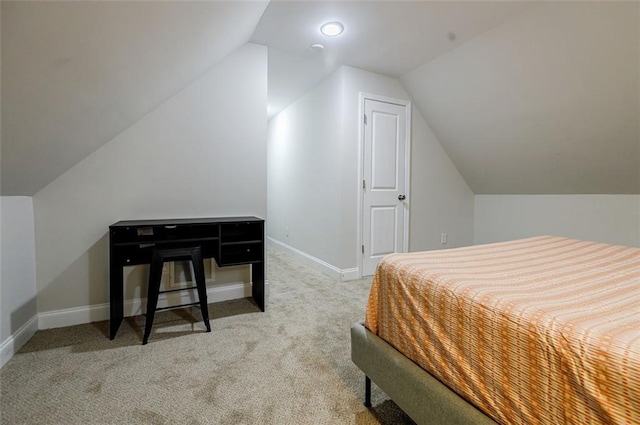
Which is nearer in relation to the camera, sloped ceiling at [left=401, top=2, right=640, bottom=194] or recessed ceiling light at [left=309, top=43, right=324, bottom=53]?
sloped ceiling at [left=401, top=2, right=640, bottom=194]

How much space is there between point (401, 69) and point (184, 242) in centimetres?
288

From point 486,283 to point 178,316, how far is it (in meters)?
2.21

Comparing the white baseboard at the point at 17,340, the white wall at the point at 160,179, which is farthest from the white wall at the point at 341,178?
the white baseboard at the point at 17,340

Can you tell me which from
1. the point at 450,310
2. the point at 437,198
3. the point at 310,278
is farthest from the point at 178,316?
the point at 437,198

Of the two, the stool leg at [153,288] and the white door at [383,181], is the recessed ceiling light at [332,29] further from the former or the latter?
the stool leg at [153,288]

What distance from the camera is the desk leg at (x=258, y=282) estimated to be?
7.89ft

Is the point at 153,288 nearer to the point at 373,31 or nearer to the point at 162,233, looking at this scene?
the point at 162,233

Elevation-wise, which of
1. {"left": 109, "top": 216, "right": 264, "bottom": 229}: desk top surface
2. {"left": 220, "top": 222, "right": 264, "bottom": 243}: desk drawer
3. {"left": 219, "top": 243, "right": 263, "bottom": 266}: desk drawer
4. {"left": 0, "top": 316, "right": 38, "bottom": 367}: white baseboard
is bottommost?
{"left": 0, "top": 316, "right": 38, "bottom": 367}: white baseboard

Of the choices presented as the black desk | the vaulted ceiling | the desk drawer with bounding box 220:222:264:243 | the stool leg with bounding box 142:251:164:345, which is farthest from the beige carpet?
the vaulted ceiling

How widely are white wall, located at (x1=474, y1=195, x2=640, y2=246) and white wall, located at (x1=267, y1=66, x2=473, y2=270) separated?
9.8 inches

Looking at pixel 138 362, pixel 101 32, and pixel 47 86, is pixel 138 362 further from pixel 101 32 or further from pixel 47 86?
pixel 101 32

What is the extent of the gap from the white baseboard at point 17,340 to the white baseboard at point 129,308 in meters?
0.09

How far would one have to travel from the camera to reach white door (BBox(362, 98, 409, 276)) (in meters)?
3.30

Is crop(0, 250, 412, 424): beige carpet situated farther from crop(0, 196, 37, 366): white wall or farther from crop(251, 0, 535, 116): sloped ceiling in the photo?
crop(251, 0, 535, 116): sloped ceiling
